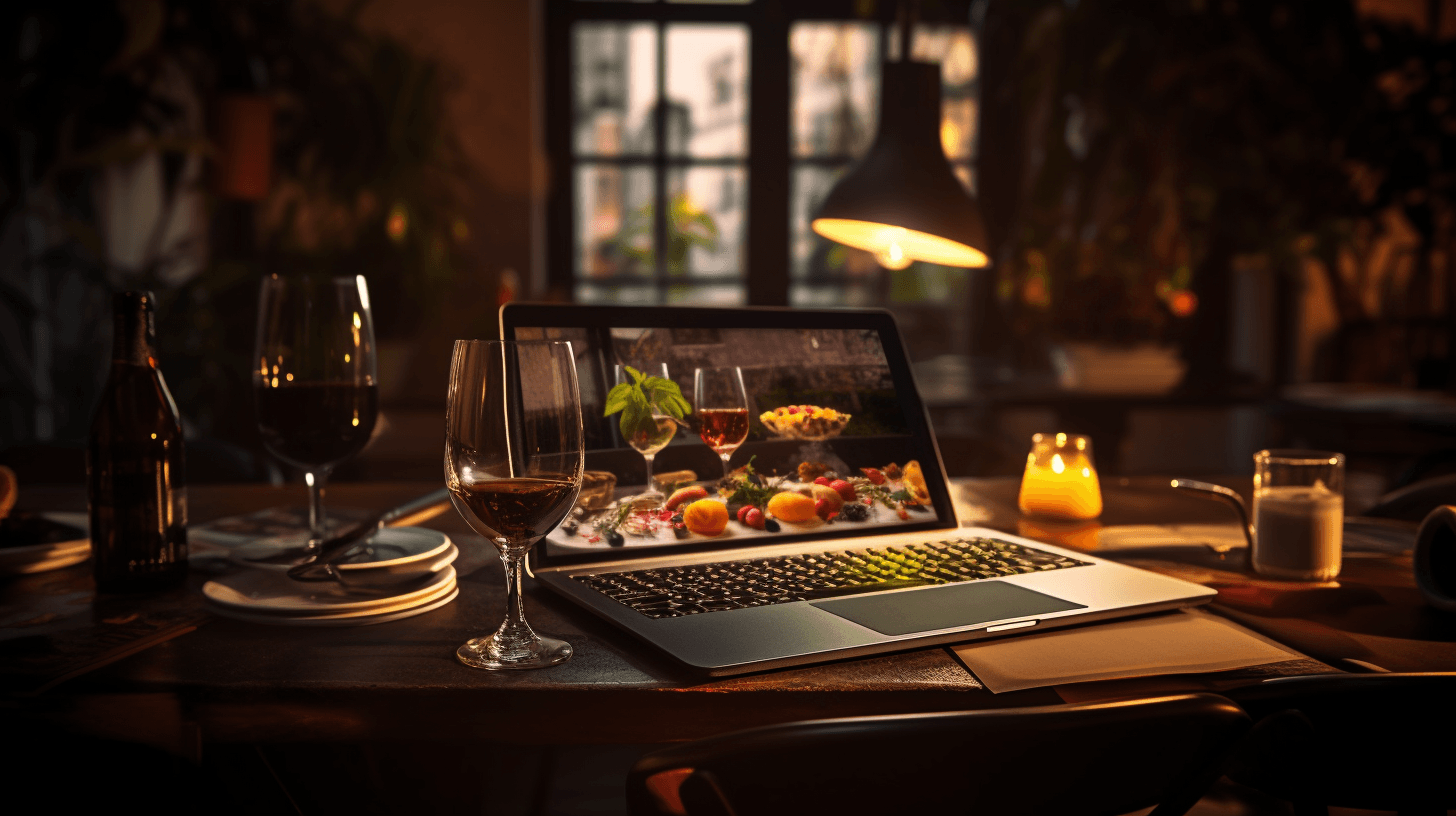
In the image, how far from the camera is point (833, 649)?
614 mm

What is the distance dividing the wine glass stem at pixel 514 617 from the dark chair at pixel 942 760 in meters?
0.19

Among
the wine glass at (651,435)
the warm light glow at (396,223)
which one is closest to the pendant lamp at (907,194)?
the wine glass at (651,435)

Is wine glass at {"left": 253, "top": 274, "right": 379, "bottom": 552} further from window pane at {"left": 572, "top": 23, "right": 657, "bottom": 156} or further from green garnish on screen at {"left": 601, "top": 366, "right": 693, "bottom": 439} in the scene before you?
window pane at {"left": 572, "top": 23, "right": 657, "bottom": 156}

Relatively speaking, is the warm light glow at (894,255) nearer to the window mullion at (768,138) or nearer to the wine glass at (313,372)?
the wine glass at (313,372)

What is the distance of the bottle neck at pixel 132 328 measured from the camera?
0.79m

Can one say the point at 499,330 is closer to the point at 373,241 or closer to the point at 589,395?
the point at 589,395

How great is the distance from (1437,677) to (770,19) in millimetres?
4419

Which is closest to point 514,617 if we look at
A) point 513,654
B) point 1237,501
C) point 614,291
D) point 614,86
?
point 513,654

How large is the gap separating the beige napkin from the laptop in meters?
0.01

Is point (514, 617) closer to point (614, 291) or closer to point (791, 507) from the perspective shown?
point (791, 507)

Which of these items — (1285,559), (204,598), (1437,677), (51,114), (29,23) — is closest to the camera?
(1437,677)

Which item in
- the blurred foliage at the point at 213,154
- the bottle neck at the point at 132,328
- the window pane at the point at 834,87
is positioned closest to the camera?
the bottle neck at the point at 132,328

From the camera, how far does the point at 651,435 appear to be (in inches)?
35.7

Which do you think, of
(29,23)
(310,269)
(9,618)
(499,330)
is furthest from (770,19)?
(9,618)
